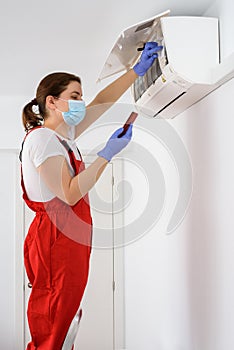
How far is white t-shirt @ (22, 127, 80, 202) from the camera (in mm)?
2227

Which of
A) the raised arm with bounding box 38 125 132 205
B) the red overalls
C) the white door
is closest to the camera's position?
the raised arm with bounding box 38 125 132 205

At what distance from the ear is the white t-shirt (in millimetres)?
125

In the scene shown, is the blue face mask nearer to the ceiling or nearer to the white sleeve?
the white sleeve

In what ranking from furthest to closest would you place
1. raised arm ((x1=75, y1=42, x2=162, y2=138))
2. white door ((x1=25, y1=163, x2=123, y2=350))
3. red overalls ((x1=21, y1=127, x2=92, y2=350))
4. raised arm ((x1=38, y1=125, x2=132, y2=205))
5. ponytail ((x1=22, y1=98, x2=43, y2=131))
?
1. white door ((x1=25, y1=163, x2=123, y2=350))
2. ponytail ((x1=22, y1=98, x2=43, y2=131))
3. raised arm ((x1=75, y1=42, x2=162, y2=138))
4. red overalls ((x1=21, y1=127, x2=92, y2=350))
5. raised arm ((x1=38, y1=125, x2=132, y2=205))

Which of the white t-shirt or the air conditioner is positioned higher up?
the air conditioner

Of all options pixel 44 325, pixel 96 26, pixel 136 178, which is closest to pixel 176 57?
pixel 96 26

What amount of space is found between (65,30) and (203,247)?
1209 millimetres

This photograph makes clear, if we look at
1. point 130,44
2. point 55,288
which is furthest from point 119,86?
point 55,288

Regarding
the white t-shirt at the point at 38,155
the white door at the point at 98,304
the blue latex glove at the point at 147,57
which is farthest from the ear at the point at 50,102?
the white door at the point at 98,304

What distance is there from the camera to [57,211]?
2.28 m

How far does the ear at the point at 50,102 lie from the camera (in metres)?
2.36

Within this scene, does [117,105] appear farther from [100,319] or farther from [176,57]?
[176,57]

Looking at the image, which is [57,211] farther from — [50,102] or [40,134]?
[50,102]

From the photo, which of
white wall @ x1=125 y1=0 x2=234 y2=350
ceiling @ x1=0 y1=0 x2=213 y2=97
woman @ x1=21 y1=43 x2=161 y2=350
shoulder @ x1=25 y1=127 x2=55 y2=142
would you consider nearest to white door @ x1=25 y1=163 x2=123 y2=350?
white wall @ x1=125 y1=0 x2=234 y2=350
